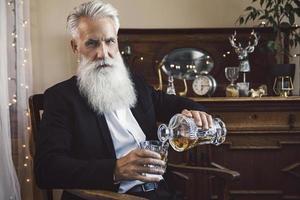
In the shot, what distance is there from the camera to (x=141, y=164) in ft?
4.33

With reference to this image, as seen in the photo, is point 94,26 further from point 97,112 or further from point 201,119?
point 201,119

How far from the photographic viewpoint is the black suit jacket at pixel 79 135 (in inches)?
59.1

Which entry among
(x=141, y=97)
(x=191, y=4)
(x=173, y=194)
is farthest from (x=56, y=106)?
(x=191, y=4)

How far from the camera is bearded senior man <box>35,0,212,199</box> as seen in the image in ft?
5.22

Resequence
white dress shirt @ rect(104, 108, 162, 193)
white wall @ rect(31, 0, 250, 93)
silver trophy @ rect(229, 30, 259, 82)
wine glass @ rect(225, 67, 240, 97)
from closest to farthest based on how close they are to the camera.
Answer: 1. white dress shirt @ rect(104, 108, 162, 193)
2. wine glass @ rect(225, 67, 240, 97)
3. silver trophy @ rect(229, 30, 259, 82)
4. white wall @ rect(31, 0, 250, 93)

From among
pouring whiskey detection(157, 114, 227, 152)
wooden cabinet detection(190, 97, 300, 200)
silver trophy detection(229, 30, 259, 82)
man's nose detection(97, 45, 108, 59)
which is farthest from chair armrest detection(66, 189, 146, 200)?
silver trophy detection(229, 30, 259, 82)

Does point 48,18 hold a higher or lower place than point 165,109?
higher

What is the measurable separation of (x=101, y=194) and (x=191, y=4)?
2.04 meters

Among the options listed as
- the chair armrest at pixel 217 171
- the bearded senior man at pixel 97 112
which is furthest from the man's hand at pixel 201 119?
the chair armrest at pixel 217 171

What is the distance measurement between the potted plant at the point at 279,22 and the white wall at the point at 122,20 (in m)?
0.16

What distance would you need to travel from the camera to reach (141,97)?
1962 mm

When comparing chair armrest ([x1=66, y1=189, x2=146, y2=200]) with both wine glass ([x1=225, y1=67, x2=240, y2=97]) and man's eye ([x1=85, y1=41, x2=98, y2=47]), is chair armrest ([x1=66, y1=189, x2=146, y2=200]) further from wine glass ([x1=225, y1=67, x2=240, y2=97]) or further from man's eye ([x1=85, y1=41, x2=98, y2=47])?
wine glass ([x1=225, y1=67, x2=240, y2=97])

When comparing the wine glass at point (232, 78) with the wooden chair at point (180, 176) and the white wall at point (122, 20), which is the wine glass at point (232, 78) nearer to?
the white wall at point (122, 20)

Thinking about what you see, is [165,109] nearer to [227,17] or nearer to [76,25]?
[76,25]
